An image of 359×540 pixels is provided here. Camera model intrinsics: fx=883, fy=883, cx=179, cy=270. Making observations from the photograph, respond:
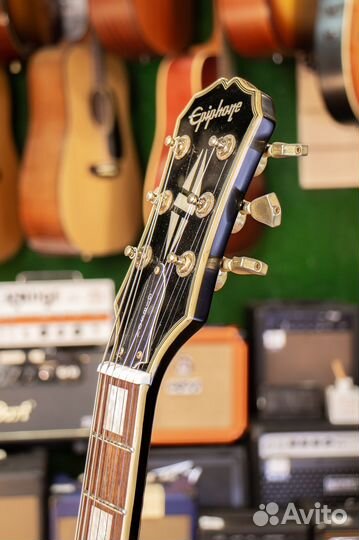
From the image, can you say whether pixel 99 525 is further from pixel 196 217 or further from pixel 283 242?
pixel 283 242

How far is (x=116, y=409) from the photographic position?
0.90 meters

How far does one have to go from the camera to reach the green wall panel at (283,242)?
2.14 m

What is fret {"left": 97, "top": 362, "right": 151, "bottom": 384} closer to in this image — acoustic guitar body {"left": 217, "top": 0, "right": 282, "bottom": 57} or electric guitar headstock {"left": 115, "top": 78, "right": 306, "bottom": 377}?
electric guitar headstock {"left": 115, "top": 78, "right": 306, "bottom": 377}

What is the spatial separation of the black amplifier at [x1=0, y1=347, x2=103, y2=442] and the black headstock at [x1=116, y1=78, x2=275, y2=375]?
3.12 feet

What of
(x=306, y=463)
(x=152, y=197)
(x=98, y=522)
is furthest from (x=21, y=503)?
(x=152, y=197)

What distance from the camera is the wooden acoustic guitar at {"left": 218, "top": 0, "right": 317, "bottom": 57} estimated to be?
1.75 metres

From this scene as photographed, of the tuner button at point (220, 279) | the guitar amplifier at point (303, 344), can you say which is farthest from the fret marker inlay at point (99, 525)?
the guitar amplifier at point (303, 344)

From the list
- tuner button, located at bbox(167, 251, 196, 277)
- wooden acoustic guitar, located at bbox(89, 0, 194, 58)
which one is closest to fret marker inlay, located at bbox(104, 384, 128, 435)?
tuner button, located at bbox(167, 251, 196, 277)

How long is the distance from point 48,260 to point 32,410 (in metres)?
0.45

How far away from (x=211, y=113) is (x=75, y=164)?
1.09m

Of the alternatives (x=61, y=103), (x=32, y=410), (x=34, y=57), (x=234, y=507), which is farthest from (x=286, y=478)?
(x=34, y=57)

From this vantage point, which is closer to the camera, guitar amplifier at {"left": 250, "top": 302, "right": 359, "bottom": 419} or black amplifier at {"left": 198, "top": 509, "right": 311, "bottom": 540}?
black amplifier at {"left": 198, "top": 509, "right": 311, "bottom": 540}

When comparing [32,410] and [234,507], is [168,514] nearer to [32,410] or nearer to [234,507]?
[234,507]

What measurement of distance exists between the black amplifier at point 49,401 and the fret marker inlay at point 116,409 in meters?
0.95
